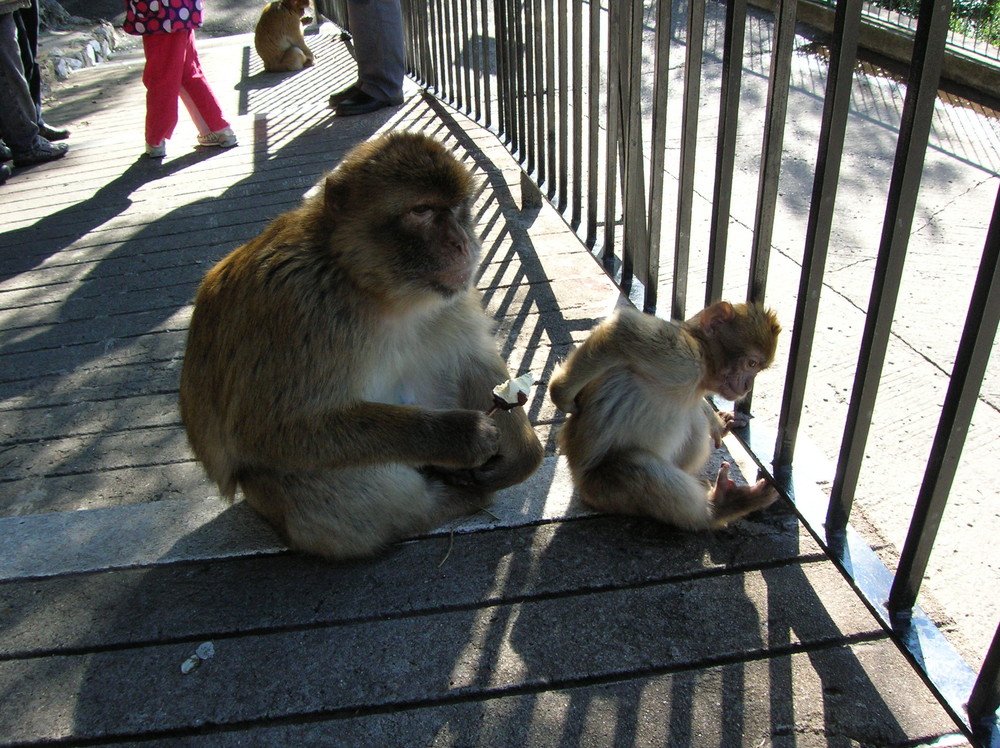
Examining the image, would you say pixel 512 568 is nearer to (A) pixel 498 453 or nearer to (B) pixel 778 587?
(A) pixel 498 453

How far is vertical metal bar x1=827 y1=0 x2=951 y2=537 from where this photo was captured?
1367mm

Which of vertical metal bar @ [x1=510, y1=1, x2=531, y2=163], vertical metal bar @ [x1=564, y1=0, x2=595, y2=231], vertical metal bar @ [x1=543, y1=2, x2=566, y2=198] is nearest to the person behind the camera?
vertical metal bar @ [x1=564, y1=0, x2=595, y2=231]

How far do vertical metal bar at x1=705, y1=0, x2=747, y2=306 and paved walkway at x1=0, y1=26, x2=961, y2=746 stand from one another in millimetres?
753

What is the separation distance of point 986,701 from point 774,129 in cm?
121

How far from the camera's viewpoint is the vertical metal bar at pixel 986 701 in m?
1.37

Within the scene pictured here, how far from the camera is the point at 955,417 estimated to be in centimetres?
140

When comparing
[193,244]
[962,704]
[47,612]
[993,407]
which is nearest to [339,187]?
[47,612]

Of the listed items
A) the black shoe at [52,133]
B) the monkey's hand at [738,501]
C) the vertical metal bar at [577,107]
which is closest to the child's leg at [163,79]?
the black shoe at [52,133]

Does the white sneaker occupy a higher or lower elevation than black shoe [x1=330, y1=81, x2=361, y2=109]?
lower

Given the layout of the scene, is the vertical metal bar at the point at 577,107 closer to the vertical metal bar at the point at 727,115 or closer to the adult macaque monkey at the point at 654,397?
the vertical metal bar at the point at 727,115

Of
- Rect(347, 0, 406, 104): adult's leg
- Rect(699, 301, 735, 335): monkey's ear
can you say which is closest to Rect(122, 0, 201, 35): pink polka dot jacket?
Rect(347, 0, 406, 104): adult's leg

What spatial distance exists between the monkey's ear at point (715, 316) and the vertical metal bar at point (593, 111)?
1.01 meters

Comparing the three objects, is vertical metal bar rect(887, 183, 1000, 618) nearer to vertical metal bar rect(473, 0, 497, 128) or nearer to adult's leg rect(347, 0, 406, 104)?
vertical metal bar rect(473, 0, 497, 128)

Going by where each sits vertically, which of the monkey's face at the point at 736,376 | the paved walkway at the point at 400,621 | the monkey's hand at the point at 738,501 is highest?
the monkey's face at the point at 736,376
